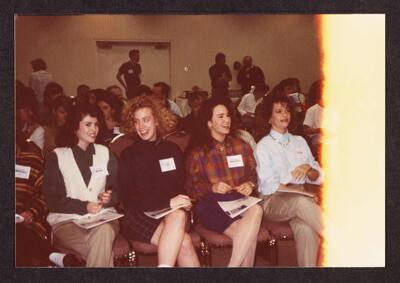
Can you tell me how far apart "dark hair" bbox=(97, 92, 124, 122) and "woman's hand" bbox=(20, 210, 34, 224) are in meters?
0.97

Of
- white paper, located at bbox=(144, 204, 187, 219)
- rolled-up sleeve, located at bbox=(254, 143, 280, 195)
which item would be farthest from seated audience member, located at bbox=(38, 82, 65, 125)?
rolled-up sleeve, located at bbox=(254, 143, 280, 195)

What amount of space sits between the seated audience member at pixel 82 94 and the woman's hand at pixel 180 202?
99cm

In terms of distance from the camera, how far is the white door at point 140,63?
5.18 metres

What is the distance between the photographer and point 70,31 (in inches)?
204

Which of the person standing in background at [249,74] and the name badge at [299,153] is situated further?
the name badge at [299,153]

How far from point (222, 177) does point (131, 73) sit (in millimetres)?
1053

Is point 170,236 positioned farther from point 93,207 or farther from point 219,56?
point 219,56

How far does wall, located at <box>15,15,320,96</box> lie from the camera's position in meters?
5.18

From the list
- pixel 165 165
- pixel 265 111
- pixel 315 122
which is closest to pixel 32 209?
pixel 165 165

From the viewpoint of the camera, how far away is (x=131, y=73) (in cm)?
519

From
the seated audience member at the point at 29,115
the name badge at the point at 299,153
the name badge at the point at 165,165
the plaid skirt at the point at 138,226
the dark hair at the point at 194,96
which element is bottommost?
the plaid skirt at the point at 138,226

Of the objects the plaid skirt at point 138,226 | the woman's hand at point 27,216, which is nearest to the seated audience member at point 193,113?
the plaid skirt at point 138,226

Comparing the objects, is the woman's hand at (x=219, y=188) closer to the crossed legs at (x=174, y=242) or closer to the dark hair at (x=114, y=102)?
the crossed legs at (x=174, y=242)

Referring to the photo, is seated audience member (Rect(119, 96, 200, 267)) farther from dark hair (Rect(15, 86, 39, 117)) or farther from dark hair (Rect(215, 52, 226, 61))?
dark hair (Rect(15, 86, 39, 117))
